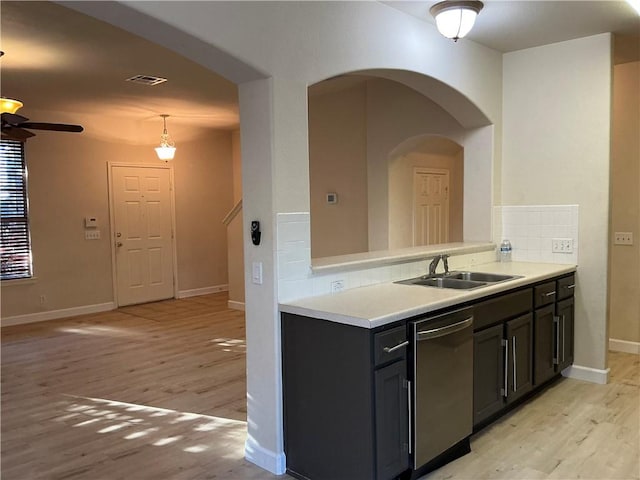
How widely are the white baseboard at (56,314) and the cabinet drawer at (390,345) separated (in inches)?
226

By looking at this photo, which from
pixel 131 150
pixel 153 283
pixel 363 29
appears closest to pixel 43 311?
pixel 153 283

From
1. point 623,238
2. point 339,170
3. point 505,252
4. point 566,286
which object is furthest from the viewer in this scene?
point 339,170

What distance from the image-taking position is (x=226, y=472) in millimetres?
2768

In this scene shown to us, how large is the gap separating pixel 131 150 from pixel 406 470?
6330mm

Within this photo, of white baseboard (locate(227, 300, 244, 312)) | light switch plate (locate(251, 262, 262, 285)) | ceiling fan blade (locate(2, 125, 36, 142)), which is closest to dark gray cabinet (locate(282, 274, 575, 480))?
light switch plate (locate(251, 262, 262, 285))

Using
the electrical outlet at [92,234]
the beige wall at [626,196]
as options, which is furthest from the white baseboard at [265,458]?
the electrical outlet at [92,234]

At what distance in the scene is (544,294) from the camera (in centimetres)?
370

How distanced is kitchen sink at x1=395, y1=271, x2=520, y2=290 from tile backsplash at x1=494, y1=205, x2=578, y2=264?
0.87 meters

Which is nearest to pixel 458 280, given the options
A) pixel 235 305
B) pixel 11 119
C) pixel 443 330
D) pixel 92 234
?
pixel 443 330

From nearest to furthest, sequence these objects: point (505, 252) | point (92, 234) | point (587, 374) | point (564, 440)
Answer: point (564, 440) → point (587, 374) → point (505, 252) → point (92, 234)

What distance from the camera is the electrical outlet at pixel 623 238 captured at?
4.72 metres

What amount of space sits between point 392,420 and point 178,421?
1.68m

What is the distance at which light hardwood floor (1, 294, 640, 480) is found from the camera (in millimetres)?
2809

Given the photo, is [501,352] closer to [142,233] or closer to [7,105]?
[7,105]
